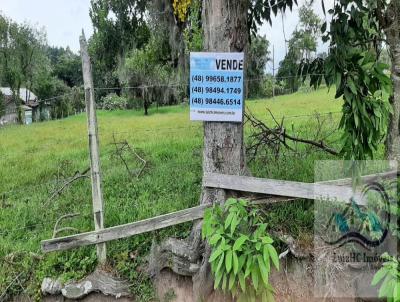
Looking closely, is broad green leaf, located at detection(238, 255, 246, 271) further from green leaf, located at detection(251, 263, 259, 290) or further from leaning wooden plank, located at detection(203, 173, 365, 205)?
leaning wooden plank, located at detection(203, 173, 365, 205)

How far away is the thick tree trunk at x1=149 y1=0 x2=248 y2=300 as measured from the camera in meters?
2.70

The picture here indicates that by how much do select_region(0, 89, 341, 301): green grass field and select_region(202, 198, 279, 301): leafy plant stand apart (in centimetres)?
51

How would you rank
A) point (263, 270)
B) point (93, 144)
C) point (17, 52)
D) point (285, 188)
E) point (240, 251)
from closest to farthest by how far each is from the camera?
1. point (263, 270)
2. point (240, 251)
3. point (285, 188)
4. point (93, 144)
5. point (17, 52)

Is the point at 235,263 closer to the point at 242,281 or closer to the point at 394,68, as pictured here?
the point at 242,281

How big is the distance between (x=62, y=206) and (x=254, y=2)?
281 cm

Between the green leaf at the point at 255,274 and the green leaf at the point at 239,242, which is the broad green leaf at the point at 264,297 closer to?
the green leaf at the point at 255,274

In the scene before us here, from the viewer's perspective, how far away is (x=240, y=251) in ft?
7.63

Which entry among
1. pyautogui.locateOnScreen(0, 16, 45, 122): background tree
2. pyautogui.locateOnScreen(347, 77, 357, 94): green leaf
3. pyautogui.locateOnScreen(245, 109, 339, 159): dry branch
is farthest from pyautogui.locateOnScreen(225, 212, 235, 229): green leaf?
pyautogui.locateOnScreen(0, 16, 45, 122): background tree

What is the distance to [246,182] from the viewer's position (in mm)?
2611

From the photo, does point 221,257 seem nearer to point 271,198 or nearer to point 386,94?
point 271,198

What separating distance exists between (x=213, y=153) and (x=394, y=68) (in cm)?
162

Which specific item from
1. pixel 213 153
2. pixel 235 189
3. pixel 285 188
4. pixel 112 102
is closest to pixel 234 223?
pixel 235 189

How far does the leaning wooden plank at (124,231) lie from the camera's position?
9.20 feet

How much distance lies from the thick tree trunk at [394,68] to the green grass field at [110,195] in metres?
0.88
